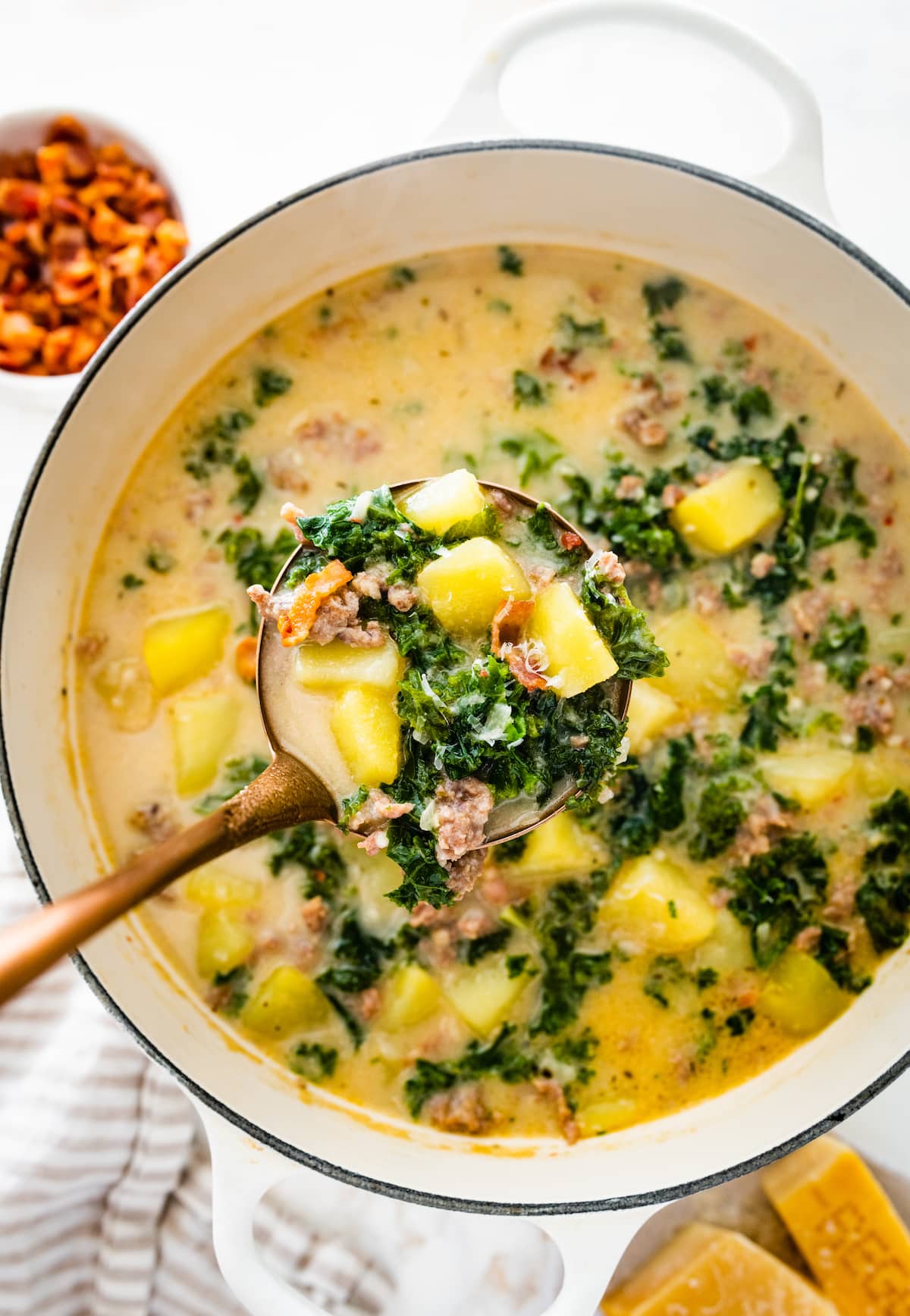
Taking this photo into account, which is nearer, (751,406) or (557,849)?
(557,849)

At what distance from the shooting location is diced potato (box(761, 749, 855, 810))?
3.79 meters

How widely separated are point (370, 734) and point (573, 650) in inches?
20.5

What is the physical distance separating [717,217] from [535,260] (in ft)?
1.93

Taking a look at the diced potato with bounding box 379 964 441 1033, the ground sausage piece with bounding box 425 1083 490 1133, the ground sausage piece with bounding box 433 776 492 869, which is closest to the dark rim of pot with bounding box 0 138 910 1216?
the ground sausage piece with bounding box 425 1083 490 1133

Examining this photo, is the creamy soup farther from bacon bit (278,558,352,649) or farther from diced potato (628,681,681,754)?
bacon bit (278,558,352,649)

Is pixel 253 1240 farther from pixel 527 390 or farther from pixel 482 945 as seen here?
pixel 527 390

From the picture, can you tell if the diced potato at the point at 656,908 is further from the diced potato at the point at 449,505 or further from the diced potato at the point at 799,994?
the diced potato at the point at 449,505

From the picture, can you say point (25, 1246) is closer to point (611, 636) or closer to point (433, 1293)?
point (433, 1293)

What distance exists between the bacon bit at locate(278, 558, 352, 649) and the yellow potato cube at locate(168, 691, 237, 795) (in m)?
0.92

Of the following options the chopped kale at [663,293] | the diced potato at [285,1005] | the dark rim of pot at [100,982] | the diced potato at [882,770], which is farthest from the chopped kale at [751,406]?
the diced potato at [285,1005]

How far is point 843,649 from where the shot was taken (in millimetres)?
3850

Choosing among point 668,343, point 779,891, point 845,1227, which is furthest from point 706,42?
point 845,1227

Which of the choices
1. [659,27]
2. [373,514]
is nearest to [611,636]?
[373,514]

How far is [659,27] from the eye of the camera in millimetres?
3445
